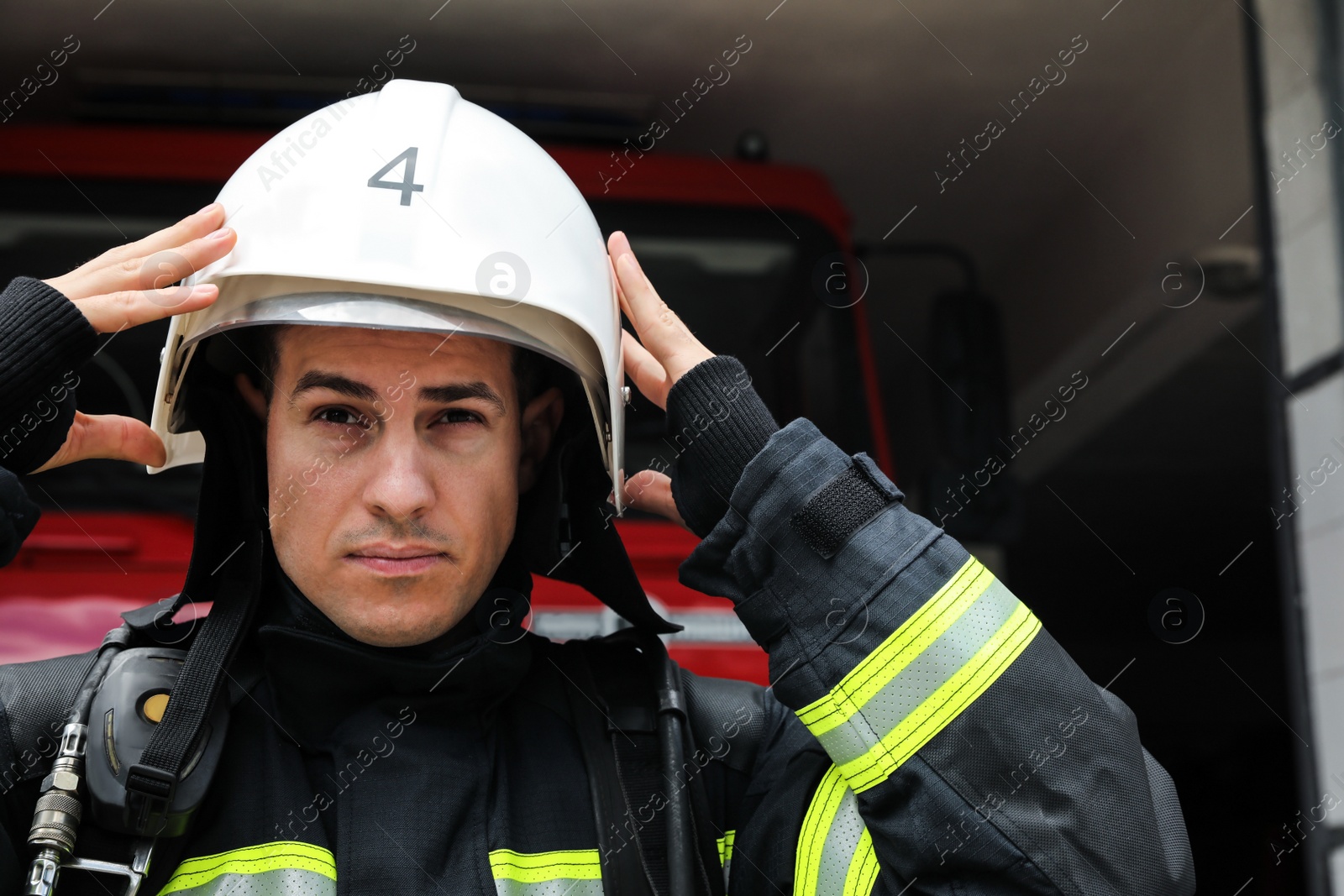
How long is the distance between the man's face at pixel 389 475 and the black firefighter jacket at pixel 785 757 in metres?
0.07

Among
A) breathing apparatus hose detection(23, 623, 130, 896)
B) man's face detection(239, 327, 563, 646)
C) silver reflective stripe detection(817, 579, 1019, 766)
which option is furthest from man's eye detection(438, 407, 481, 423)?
silver reflective stripe detection(817, 579, 1019, 766)

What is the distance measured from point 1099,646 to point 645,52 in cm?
950

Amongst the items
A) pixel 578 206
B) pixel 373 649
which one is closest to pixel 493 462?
pixel 373 649

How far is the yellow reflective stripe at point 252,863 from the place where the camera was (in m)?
1.49

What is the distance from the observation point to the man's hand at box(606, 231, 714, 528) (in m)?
1.73

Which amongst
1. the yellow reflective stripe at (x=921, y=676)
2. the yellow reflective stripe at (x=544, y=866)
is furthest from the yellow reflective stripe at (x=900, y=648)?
the yellow reflective stripe at (x=544, y=866)

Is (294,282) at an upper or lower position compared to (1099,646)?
lower

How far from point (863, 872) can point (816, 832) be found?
8 cm

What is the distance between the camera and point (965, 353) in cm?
340

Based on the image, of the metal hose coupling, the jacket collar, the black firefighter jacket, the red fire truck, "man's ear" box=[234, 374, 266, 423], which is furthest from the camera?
Answer: the red fire truck

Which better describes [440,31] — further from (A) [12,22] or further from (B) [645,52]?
(A) [12,22]

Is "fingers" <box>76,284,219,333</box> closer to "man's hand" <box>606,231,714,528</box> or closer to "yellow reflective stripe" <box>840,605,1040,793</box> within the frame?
"man's hand" <box>606,231,714,528</box>

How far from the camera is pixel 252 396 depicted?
197 cm

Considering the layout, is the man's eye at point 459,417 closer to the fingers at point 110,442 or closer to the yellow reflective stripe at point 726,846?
the fingers at point 110,442
